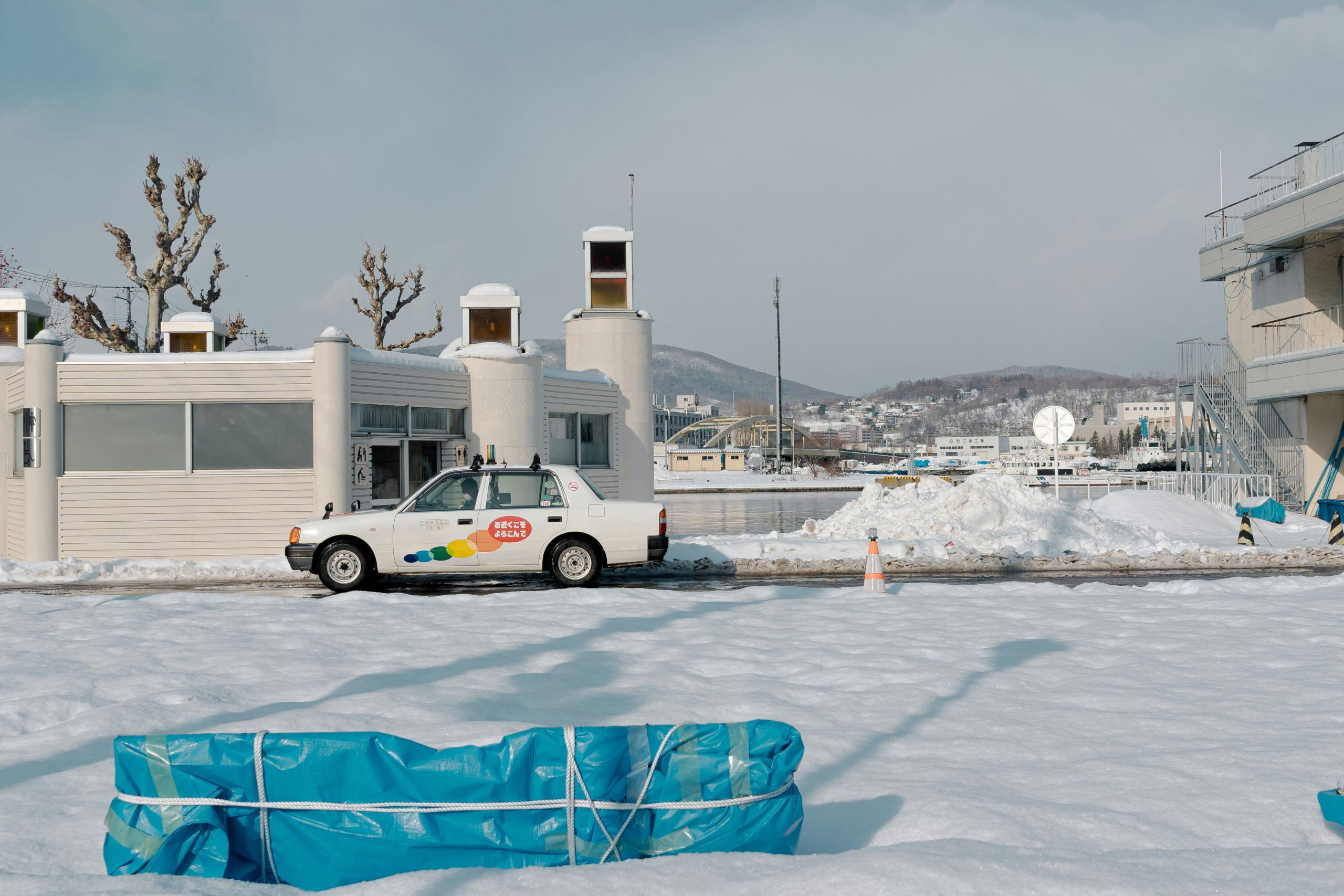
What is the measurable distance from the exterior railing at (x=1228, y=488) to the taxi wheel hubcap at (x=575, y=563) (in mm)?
18499

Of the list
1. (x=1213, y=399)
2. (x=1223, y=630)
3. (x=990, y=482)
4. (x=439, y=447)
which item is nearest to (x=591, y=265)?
(x=439, y=447)

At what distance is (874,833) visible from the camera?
446 cm

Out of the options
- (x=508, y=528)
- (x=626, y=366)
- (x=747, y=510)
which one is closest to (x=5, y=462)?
(x=508, y=528)

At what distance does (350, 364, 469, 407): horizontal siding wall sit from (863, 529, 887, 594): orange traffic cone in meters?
10.4

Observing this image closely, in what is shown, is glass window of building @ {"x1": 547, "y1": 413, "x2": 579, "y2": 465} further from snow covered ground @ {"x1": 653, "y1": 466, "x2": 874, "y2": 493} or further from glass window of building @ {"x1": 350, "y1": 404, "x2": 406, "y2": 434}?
snow covered ground @ {"x1": 653, "y1": 466, "x2": 874, "y2": 493}

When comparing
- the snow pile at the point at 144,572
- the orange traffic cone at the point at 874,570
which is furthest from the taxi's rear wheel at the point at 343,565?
the orange traffic cone at the point at 874,570

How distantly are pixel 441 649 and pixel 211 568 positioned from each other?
9.87m

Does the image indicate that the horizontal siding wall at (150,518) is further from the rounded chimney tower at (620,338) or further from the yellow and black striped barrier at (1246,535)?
the yellow and black striped barrier at (1246,535)

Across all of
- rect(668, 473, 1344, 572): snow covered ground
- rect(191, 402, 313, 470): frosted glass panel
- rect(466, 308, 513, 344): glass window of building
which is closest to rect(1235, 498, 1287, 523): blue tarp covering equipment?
rect(668, 473, 1344, 572): snow covered ground

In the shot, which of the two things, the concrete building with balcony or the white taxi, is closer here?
the white taxi

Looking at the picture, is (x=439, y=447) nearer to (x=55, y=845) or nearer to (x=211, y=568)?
(x=211, y=568)

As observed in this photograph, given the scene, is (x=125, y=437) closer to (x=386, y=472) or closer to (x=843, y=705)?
(x=386, y=472)

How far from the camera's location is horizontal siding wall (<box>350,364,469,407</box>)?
61.5ft

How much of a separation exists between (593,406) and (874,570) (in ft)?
36.4
